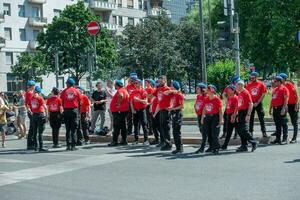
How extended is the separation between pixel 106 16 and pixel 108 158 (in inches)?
2502

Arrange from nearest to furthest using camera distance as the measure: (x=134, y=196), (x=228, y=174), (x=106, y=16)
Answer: (x=134, y=196) < (x=228, y=174) < (x=106, y=16)

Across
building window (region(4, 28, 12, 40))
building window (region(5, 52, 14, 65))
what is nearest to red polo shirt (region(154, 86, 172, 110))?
building window (region(5, 52, 14, 65))

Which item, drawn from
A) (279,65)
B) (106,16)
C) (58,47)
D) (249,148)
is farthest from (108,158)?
(106,16)

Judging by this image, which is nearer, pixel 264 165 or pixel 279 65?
pixel 264 165

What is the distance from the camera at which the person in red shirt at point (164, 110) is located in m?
13.7

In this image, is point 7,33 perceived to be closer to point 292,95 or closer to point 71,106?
point 71,106

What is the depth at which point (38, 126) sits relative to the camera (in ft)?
50.0

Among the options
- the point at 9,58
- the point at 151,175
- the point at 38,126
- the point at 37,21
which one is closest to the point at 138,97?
the point at 38,126

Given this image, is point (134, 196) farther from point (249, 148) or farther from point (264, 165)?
point (249, 148)

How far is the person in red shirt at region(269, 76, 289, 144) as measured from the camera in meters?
14.0

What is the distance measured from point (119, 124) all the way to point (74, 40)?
42035 mm

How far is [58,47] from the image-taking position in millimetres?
55594

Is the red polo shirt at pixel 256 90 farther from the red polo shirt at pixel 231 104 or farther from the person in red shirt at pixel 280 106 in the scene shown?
the red polo shirt at pixel 231 104

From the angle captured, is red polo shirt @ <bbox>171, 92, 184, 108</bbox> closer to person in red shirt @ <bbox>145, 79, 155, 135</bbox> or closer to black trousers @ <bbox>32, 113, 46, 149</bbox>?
person in red shirt @ <bbox>145, 79, 155, 135</bbox>
